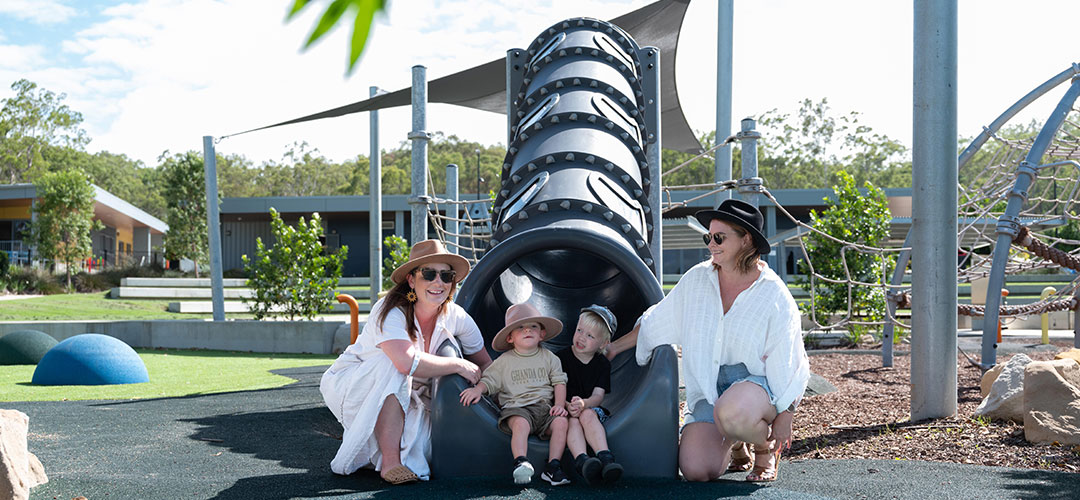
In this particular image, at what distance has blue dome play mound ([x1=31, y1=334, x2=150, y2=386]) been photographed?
31.1ft

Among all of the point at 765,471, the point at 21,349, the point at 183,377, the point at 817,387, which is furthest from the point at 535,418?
the point at 21,349

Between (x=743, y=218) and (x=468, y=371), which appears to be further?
(x=468, y=371)

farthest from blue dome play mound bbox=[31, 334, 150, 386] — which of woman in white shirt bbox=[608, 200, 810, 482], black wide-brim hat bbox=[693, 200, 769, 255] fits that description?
black wide-brim hat bbox=[693, 200, 769, 255]

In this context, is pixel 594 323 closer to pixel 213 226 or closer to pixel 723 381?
pixel 723 381

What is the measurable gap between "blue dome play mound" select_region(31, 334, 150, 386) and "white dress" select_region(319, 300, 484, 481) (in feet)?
19.7

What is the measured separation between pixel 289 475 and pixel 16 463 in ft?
4.08

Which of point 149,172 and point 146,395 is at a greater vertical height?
point 149,172

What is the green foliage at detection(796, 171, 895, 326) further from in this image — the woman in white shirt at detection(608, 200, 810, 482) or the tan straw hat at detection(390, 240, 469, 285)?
the tan straw hat at detection(390, 240, 469, 285)

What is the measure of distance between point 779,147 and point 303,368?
5191cm

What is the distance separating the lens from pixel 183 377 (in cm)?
1084

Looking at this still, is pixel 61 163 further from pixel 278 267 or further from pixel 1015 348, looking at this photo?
pixel 1015 348

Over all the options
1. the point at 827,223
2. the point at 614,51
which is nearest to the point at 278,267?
the point at 827,223

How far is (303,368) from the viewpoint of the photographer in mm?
12008

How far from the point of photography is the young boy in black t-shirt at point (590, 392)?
13.5 feet
